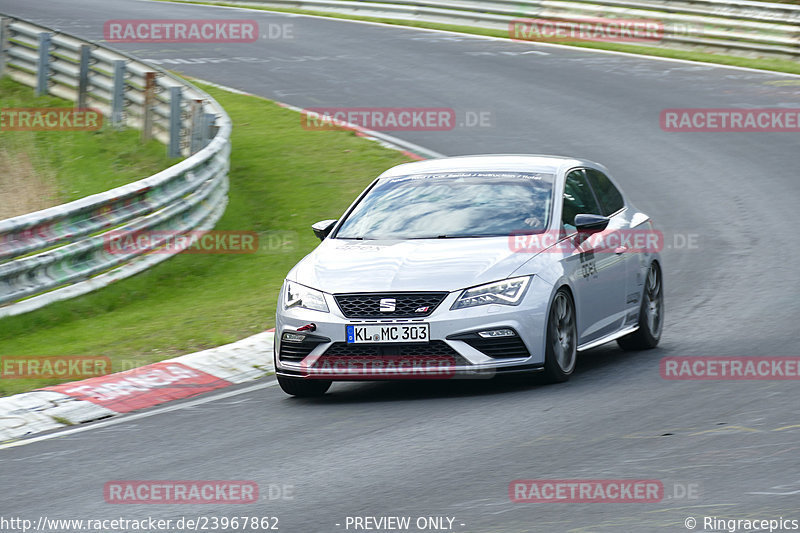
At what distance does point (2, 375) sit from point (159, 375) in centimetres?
125

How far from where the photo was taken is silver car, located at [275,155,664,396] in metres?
9.11

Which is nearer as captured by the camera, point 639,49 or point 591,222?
point 591,222

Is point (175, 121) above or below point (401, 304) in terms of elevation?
below

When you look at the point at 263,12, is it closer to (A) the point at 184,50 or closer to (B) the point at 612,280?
(A) the point at 184,50

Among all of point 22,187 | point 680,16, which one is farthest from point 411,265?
point 680,16

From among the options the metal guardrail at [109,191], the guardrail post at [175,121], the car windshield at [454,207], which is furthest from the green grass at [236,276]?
the car windshield at [454,207]

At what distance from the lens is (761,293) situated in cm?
1305

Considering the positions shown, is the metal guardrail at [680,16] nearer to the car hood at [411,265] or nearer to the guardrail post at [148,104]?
the guardrail post at [148,104]

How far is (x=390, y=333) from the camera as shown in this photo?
906 centimetres

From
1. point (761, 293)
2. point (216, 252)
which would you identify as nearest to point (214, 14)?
point (216, 252)

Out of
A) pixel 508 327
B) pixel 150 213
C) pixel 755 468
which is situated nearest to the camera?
pixel 755 468

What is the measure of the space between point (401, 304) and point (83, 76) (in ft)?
48.9

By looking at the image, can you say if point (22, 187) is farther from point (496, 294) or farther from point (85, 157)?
point (496, 294)

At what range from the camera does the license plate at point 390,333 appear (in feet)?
29.7
